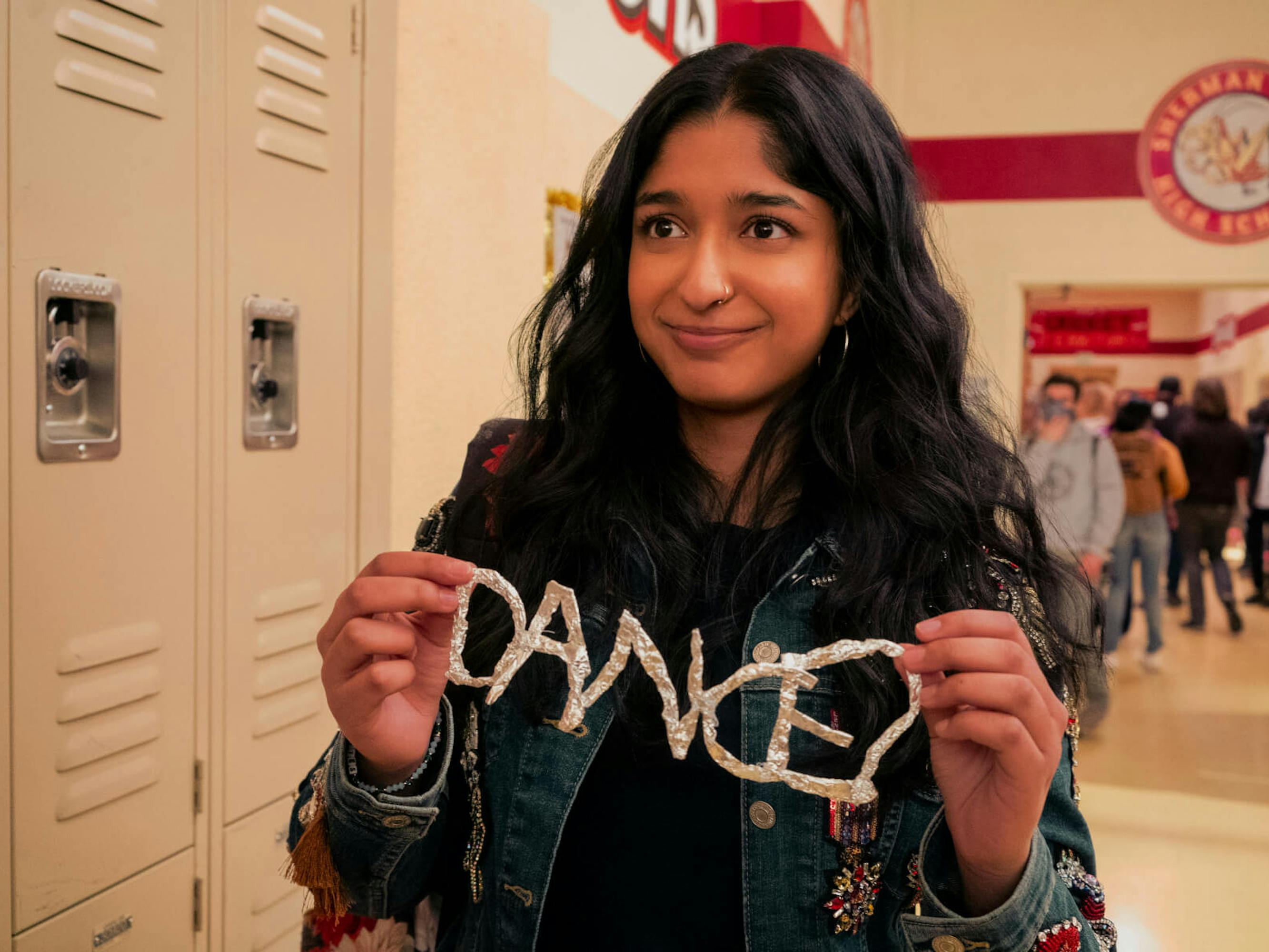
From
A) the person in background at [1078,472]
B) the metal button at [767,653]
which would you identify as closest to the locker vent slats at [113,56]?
the metal button at [767,653]

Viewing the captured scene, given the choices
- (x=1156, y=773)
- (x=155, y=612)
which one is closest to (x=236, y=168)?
(x=155, y=612)

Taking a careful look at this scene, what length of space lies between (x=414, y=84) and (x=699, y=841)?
1.60 meters

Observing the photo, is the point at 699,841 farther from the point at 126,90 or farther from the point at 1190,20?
the point at 1190,20

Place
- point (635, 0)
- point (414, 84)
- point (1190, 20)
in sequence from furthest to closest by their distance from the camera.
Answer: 1. point (1190, 20)
2. point (635, 0)
3. point (414, 84)

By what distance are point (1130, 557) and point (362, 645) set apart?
20.7ft

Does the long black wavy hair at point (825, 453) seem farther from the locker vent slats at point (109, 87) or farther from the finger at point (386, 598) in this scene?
the locker vent slats at point (109, 87)

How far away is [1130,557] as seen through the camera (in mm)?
6441

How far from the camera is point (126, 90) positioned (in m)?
1.46

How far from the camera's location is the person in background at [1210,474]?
788 cm

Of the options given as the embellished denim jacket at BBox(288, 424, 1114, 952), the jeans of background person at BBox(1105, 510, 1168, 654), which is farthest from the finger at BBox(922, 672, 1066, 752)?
the jeans of background person at BBox(1105, 510, 1168, 654)

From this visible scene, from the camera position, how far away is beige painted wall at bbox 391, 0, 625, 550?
2.14 meters

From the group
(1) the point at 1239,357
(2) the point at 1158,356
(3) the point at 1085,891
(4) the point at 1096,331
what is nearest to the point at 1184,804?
(3) the point at 1085,891

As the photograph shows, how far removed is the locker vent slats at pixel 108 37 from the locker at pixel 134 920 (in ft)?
3.69

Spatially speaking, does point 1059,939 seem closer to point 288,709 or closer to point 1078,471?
point 288,709
